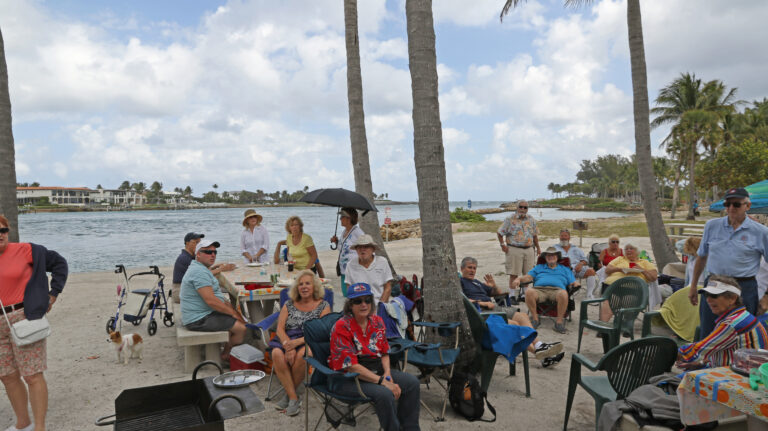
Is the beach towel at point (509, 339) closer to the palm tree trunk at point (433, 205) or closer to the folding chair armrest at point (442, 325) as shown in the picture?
the palm tree trunk at point (433, 205)

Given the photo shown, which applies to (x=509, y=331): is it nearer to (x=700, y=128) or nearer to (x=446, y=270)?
(x=446, y=270)

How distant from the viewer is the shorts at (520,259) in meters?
8.30

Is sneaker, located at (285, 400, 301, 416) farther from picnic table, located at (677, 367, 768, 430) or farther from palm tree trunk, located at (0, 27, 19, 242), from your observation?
palm tree trunk, located at (0, 27, 19, 242)

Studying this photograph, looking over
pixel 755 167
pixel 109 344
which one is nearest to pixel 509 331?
pixel 109 344

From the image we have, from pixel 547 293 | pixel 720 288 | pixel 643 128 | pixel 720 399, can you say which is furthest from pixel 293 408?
pixel 643 128

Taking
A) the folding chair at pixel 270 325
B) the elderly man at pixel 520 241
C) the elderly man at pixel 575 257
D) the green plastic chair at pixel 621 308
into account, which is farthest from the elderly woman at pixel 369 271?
the elderly man at pixel 575 257

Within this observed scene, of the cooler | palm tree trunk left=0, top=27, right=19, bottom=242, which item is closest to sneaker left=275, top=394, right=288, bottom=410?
the cooler

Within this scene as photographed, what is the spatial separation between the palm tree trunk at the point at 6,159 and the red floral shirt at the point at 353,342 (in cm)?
553

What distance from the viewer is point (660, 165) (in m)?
78.8

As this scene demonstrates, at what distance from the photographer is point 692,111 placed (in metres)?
36.5

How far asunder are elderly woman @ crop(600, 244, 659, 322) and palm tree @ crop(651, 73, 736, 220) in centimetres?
3463

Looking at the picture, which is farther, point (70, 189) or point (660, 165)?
point (70, 189)

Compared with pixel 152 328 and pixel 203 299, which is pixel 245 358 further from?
pixel 152 328

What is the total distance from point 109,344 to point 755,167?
3864 cm
